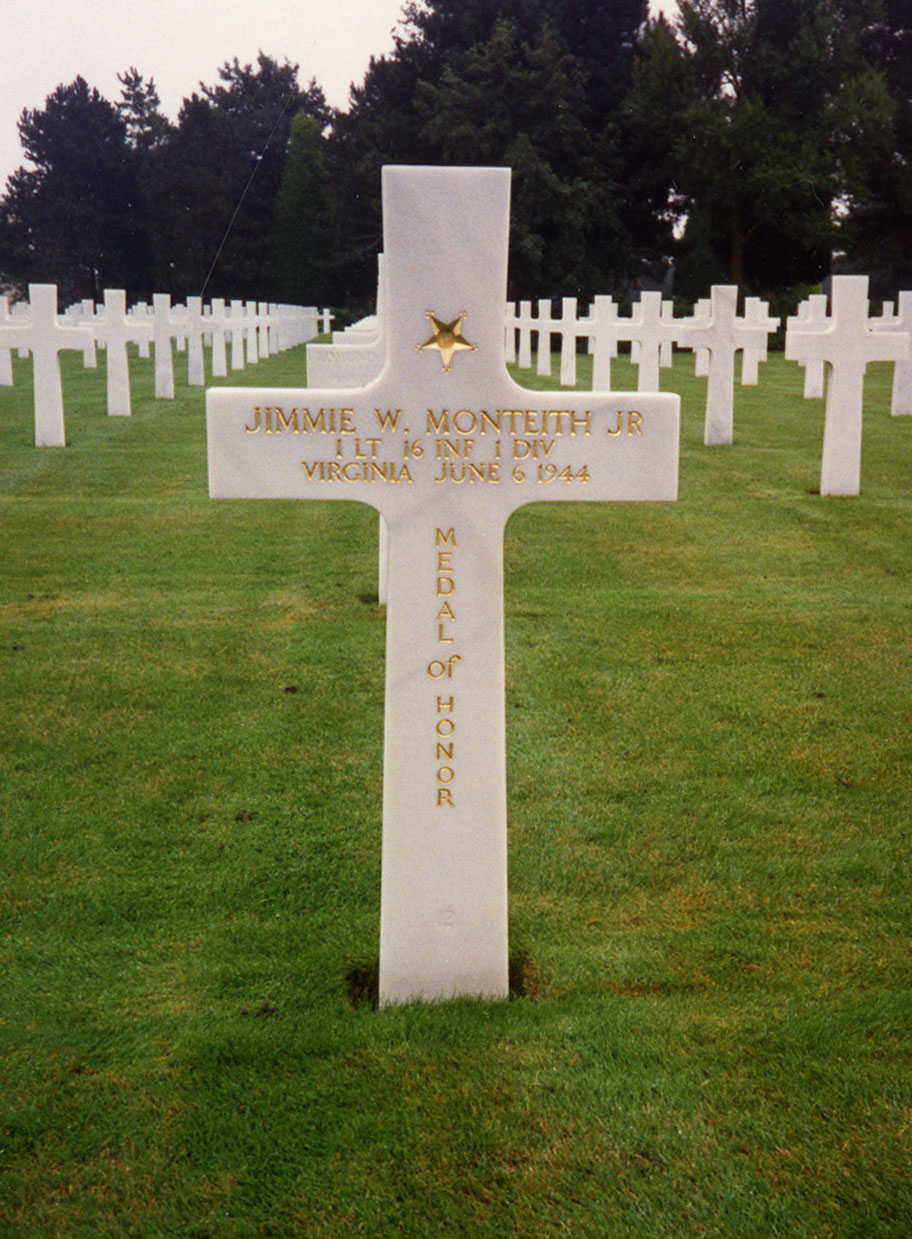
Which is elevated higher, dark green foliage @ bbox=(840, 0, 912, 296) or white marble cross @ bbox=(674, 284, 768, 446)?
dark green foliage @ bbox=(840, 0, 912, 296)

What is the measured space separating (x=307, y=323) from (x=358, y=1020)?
147 feet

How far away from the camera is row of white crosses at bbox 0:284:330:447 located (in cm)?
1427

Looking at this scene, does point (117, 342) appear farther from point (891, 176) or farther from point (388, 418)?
point (891, 176)

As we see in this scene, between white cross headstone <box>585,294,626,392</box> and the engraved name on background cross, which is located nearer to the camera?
the engraved name on background cross

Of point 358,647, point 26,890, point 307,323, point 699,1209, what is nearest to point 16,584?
point 358,647

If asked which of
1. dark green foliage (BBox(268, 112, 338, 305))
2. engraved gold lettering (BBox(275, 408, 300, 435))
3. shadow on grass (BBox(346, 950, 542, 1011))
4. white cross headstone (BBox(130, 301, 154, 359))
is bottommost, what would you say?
shadow on grass (BBox(346, 950, 542, 1011))

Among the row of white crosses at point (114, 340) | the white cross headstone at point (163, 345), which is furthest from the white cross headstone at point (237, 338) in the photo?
the white cross headstone at point (163, 345)

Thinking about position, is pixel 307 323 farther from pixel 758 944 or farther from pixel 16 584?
pixel 758 944

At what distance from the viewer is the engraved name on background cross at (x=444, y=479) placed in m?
3.29

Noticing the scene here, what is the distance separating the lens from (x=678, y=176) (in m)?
41.4

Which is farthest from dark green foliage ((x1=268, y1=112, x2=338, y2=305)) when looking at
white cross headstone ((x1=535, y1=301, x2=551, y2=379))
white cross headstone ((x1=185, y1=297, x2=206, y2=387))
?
white cross headstone ((x1=535, y1=301, x2=551, y2=379))

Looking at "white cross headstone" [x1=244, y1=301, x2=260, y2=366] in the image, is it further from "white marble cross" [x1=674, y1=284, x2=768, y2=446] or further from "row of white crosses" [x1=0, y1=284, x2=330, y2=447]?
"white marble cross" [x1=674, y1=284, x2=768, y2=446]

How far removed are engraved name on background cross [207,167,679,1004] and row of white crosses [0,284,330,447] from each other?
10.8 m

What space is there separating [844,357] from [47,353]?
315 inches
